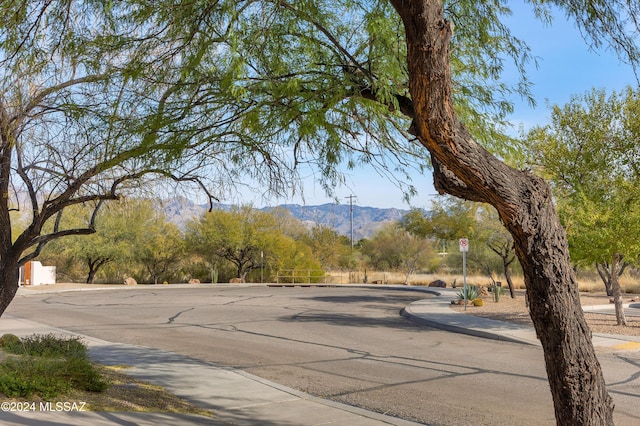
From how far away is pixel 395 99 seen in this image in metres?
6.57

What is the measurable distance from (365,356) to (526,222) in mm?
9152

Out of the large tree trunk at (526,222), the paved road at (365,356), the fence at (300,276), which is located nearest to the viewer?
the large tree trunk at (526,222)

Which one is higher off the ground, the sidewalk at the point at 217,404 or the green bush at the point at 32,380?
the green bush at the point at 32,380

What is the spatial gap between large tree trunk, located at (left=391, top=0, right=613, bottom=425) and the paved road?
333cm

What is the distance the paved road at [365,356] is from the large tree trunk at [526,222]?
3.33 metres

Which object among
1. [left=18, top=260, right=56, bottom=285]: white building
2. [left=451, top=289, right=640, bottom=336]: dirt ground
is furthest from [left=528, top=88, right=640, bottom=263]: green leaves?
[left=18, top=260, right=56, bottom=285]: white building

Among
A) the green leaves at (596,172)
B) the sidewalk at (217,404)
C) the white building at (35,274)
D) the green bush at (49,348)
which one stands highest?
the green leaves at (596,172)

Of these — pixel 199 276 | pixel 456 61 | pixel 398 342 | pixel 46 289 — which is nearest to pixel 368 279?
pixel 199 276

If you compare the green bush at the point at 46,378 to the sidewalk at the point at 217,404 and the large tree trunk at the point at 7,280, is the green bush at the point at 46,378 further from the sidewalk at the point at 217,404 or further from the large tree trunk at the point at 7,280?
the large tree trunk at the point at 7,280

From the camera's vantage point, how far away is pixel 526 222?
5246 mm

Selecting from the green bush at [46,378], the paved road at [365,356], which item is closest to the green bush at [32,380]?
the green bush at [46,378]

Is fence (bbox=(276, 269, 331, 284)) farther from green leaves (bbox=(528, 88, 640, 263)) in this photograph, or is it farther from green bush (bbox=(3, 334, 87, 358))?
green bush (bbox=(3, 334, 87, 358))

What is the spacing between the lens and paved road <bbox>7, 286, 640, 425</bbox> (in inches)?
364

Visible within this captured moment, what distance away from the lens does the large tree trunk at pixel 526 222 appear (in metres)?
5.03
